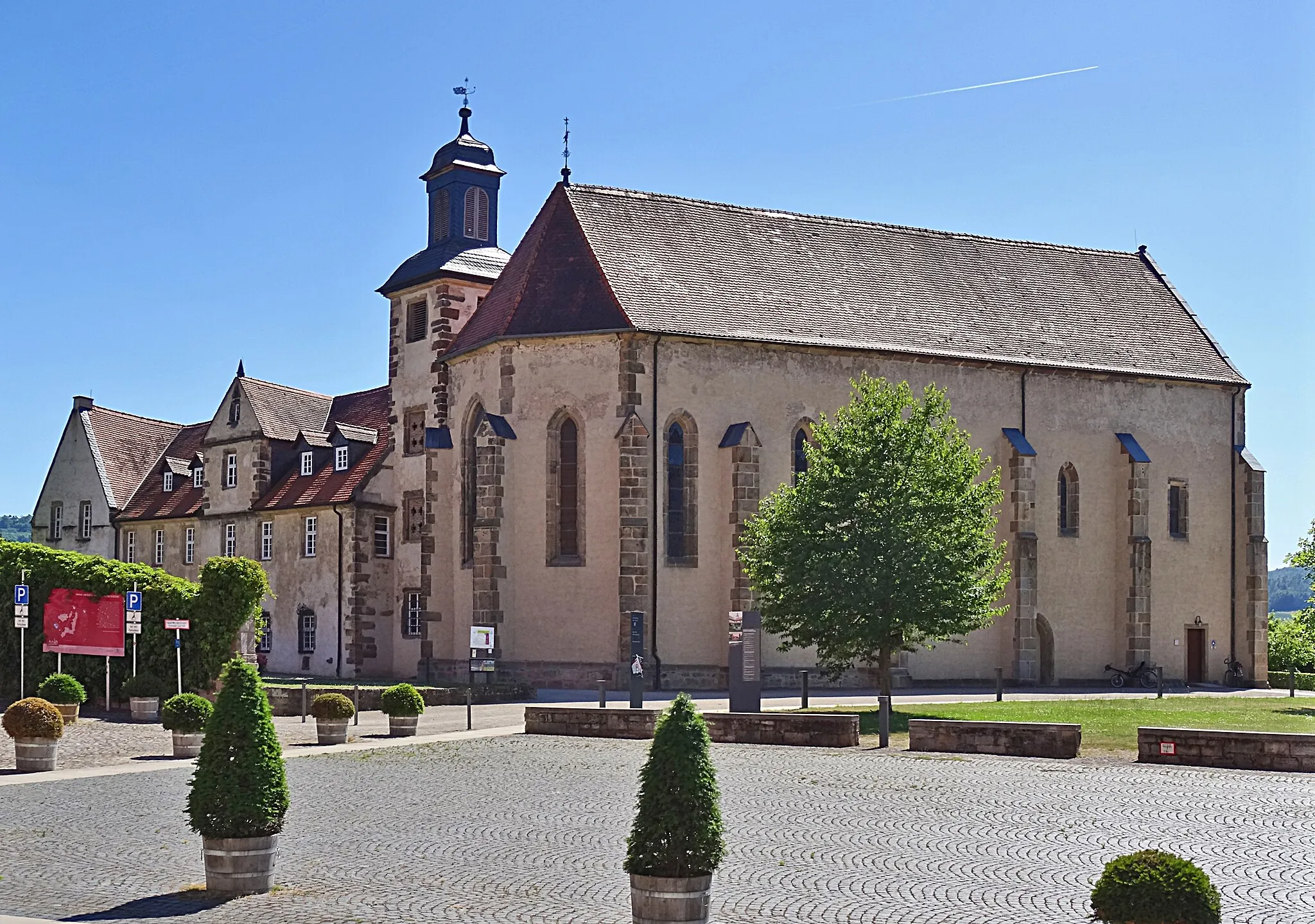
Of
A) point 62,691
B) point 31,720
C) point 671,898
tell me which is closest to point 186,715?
point 31,720

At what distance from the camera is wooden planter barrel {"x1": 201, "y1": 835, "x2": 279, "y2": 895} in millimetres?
12070

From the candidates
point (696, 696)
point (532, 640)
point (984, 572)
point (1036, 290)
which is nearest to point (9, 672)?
point (532, 640)

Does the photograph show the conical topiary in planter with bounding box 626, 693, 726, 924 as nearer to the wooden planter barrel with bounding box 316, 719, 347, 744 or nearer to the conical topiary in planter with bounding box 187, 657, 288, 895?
the conical topiary in planter with bounding box 187, 657, 288, 895

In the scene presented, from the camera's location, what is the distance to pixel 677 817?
10.1 metres

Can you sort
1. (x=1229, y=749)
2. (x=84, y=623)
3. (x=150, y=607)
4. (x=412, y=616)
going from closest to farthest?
(x=1229, y=749) < (x=150, y=607) < (x=84, y=623) < (x=412, y=616)

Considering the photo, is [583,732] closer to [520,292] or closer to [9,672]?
[9,672]

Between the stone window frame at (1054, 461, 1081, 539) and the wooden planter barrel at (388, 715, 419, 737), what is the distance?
83.9 feet

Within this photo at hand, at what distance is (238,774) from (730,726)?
15277mm

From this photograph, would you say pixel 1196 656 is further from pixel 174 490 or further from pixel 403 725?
pixel 174 490

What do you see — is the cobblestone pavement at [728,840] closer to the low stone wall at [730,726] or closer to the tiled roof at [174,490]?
the low stone wall at [730,726]

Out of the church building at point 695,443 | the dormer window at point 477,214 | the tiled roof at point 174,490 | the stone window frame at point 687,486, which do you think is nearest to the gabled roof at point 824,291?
the church building at point 695,443

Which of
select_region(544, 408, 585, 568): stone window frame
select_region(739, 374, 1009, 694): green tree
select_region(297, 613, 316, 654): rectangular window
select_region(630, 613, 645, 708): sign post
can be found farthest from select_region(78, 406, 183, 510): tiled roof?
select_region(739, 374, 1009, 694): green tree

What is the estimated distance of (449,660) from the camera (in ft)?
149

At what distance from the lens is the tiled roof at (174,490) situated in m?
61.1
